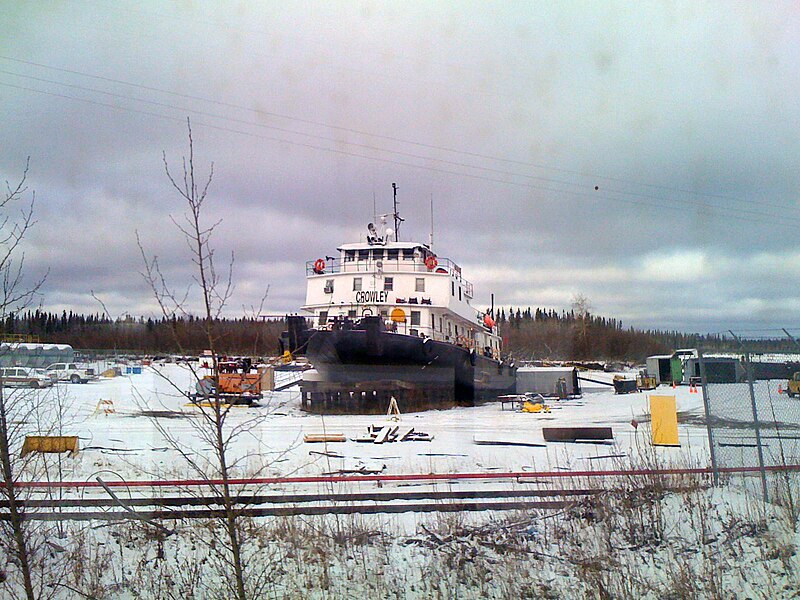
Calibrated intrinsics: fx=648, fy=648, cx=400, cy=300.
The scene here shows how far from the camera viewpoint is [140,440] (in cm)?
1658

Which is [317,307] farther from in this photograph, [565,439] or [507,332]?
[507,332]

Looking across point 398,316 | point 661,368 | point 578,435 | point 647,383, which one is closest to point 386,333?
point 398,316

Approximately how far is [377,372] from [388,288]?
4.86 m

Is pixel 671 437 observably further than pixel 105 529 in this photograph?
Yes

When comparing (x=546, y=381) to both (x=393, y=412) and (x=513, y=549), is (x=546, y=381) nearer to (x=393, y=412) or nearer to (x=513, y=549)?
(x=393, y=412)

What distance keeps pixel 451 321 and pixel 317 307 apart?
7155 millimetres

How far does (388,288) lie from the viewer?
3114 cm

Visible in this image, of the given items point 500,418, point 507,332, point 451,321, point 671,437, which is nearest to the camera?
point 671,437

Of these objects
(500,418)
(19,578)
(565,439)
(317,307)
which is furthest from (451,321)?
(19,578)

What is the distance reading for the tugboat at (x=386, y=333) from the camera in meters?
27.0

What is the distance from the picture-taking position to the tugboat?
27.0 meters

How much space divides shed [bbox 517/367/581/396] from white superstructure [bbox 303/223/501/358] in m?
10.7

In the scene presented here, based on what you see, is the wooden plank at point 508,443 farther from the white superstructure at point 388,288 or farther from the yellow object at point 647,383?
the yellow object at point 647,383

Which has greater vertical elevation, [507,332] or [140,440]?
[507,332]
